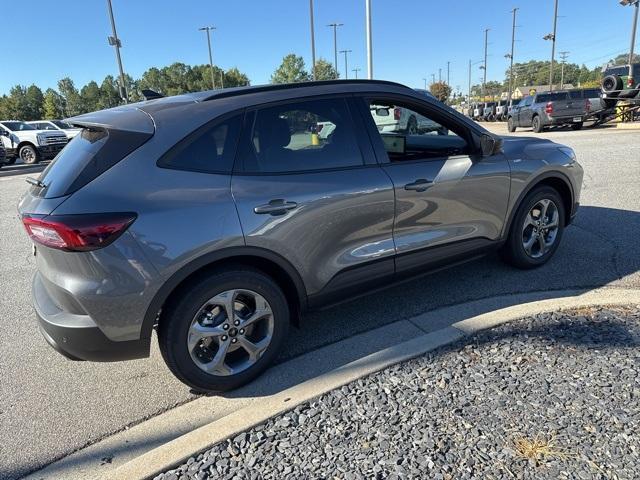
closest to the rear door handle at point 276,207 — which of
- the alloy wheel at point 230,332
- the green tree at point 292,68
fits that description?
the alloy wheel at point 230,332

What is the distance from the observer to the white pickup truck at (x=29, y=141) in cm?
1983

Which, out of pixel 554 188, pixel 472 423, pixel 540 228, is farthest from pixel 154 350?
pixel 554 188

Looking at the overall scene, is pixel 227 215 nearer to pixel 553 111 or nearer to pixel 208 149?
pixel 208 149

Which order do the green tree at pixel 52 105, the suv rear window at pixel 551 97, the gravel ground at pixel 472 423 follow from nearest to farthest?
the gravel ground at pixel 472 423
the suv rear window at pixel 551 97
the green tree at pixel 52 105

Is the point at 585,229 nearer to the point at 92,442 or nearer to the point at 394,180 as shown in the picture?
the point at 394,180

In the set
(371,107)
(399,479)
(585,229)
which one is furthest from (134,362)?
(585,229)

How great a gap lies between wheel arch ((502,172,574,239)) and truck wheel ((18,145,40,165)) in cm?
2149

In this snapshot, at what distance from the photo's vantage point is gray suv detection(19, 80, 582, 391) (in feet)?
7.89

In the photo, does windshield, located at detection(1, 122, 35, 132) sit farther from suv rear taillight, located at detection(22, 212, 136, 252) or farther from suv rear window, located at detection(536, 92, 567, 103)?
A: suv rear window, located at detection(536, 92, 567, 103)

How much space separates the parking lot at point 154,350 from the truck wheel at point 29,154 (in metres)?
16.6

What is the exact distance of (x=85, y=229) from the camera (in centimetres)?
230

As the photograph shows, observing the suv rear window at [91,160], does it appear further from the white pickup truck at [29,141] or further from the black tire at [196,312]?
the white pickup truck at [29,141]

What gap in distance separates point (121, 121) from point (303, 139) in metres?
1.08

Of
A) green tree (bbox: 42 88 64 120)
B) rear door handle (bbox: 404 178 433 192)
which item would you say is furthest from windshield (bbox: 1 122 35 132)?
green tree (bbox: 42 88 64 120)
